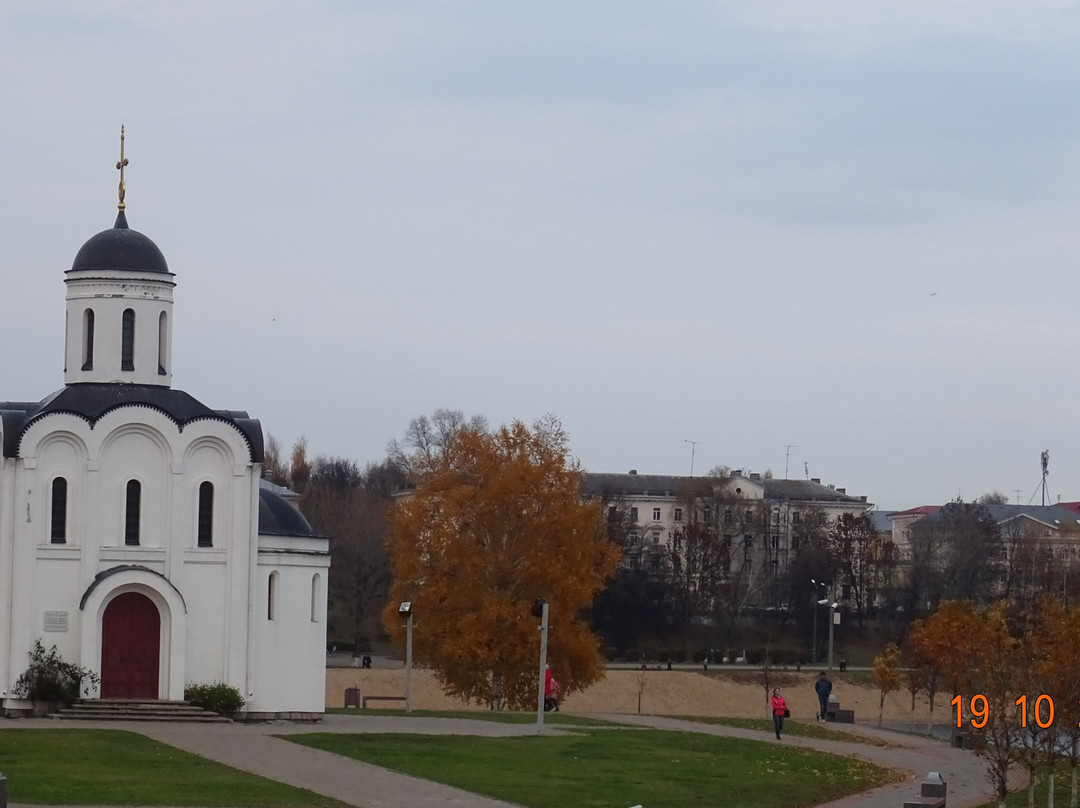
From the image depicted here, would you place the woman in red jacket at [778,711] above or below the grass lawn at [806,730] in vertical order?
above

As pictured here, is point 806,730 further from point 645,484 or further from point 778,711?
point 645,484

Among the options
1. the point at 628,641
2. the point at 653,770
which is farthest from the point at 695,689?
the point at 653,770

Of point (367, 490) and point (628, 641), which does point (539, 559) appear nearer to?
point (628, 641)

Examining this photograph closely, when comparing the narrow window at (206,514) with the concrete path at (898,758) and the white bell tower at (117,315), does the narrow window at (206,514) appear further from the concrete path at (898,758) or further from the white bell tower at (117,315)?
the concrete path at (898,758)

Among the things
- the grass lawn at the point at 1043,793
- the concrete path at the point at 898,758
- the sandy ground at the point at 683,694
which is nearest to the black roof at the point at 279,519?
the concrete path at the point at 898,758

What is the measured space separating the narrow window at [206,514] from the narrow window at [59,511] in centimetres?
300

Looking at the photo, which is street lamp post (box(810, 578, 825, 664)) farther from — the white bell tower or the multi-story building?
the white bell tower

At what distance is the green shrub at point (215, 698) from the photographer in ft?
141

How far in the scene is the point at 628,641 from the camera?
103375mm

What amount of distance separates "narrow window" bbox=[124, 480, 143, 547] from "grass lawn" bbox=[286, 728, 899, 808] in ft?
25.8

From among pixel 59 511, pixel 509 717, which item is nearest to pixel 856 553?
pixel 509 717

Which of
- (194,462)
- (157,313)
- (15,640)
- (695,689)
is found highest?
(157,313)

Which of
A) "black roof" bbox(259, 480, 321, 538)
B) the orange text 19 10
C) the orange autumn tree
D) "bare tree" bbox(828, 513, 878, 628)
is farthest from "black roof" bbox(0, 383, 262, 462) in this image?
"bare tree" bbox(828, 513, 878, 628)

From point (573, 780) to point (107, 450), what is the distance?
54.7ft
